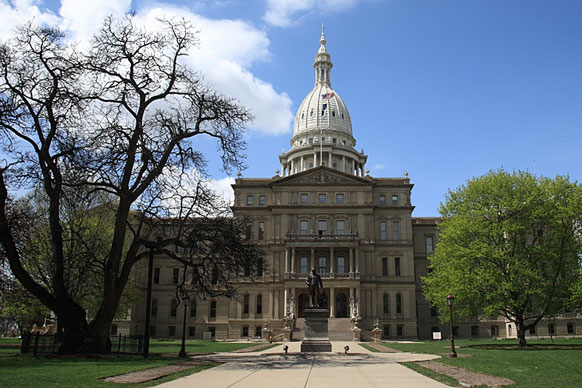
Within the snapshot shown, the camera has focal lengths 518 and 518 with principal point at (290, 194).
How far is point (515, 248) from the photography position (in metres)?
38.2

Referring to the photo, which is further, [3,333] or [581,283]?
[3,333]

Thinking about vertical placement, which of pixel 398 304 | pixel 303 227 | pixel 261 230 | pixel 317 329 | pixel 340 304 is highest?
pixel 303 227

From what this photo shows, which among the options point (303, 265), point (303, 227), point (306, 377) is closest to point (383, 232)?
point (303, 227)

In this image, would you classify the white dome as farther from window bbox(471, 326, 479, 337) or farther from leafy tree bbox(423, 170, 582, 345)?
leafy tree bbox(423, 170, 582, 345)

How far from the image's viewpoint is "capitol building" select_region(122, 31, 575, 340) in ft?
227

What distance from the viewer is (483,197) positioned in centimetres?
4091

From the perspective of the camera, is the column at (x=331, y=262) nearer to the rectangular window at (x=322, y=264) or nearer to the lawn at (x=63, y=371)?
the rectangular window at (x=322, y=264)

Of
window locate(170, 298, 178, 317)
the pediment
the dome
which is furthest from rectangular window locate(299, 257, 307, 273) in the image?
the dome

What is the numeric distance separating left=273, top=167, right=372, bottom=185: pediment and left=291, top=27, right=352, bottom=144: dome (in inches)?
1030

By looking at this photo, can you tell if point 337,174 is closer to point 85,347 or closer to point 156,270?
point 156,270

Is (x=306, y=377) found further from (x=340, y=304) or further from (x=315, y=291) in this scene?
(x=340, y=304)

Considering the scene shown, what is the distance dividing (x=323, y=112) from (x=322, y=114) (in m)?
0.47

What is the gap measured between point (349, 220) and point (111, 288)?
163ft

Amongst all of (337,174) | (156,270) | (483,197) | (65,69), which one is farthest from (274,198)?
(65,69)
